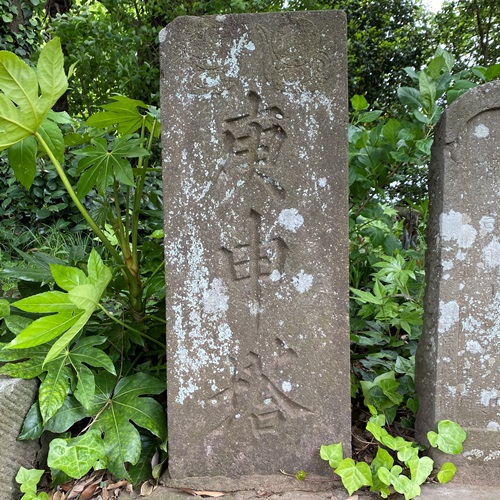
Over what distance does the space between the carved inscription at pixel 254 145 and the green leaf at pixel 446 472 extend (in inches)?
42.3

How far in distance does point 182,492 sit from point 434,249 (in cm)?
125

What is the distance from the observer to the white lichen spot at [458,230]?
1.51 metres

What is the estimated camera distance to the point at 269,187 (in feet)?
5.05

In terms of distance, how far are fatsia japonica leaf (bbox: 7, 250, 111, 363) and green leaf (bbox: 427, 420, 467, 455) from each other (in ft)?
4.11

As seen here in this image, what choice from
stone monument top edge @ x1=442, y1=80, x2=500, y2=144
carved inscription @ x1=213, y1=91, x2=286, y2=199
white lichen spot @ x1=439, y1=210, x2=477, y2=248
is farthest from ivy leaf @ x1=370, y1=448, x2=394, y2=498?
stone monument top edge @ x1=442, y1=80, x2=500, y2=144

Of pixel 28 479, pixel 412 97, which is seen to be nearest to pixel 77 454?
pixel 28 479

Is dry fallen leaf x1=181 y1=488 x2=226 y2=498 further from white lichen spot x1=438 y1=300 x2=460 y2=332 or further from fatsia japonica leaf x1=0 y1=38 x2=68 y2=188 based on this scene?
fatsia japonica leaf x1=0 y1=38 x2=68 y2=188

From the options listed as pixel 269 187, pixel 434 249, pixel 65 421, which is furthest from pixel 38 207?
pixel 434 249

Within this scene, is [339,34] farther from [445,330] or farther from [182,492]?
[182,492]

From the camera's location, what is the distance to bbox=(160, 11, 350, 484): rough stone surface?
1.50 metres

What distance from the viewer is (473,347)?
1.54 meters

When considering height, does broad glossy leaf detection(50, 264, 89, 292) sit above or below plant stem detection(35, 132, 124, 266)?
below

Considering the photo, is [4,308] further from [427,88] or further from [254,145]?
[427,88]

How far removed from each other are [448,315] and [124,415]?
3.99ft
